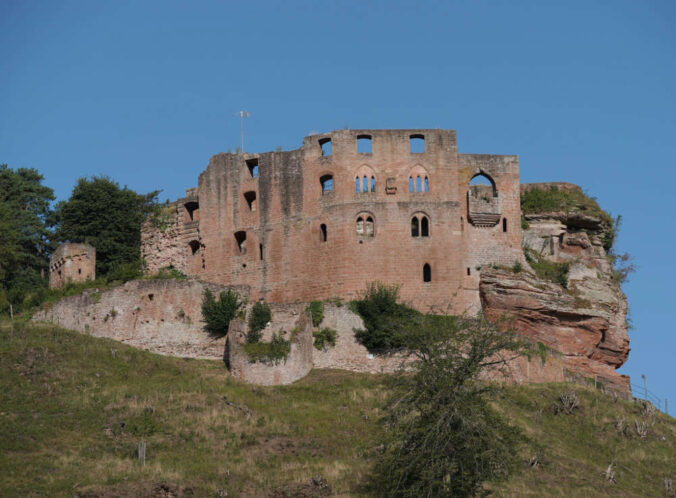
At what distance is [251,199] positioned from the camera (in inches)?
→ 2253

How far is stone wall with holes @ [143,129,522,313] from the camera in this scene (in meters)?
53.5

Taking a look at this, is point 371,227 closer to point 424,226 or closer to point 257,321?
point 424,226

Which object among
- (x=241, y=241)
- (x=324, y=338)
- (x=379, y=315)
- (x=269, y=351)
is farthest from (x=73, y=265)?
(x=379, y=315)

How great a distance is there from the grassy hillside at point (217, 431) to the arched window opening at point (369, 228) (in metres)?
7.93

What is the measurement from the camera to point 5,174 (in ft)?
220

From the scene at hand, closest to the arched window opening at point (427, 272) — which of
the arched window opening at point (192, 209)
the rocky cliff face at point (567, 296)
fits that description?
the rocky cliff face at point (567, 296)

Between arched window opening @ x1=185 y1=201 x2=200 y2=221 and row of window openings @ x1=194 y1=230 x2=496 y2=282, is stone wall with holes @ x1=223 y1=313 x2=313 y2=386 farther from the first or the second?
arched window opening @ x1=185 y1=201 x2=200 y2=221

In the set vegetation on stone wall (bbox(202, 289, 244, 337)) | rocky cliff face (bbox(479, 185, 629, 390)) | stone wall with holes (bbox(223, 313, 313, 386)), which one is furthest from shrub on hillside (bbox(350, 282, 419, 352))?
vegetation on stone wall (bbox(202, 289, 244, 337))

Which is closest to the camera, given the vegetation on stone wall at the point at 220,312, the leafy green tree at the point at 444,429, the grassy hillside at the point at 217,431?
the leafy green tree at the point at 444,429

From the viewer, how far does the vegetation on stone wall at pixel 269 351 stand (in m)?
47.2

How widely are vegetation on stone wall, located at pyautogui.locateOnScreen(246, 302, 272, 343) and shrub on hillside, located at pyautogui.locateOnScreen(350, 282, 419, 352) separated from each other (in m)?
3.89

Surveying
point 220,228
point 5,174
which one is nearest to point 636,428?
point 220,228

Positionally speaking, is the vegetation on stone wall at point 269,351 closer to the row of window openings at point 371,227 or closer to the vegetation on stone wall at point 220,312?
the vegetation on stone wall at point 220,312

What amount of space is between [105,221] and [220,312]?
12.6 m
